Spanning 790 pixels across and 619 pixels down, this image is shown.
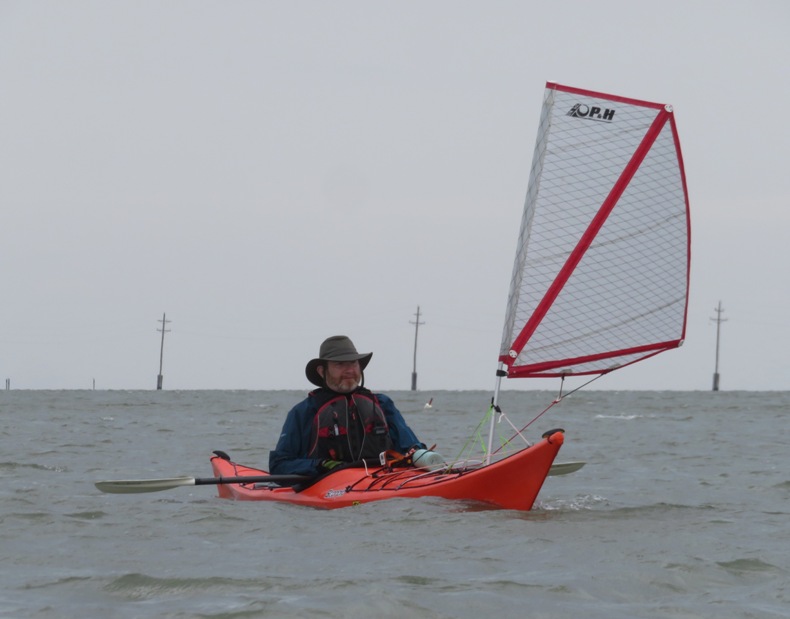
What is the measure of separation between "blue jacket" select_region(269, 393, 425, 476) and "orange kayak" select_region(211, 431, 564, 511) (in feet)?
0.48

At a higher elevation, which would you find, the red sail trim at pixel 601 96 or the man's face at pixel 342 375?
the red sail trim at pixel 601 96

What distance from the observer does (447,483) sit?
8.80 m

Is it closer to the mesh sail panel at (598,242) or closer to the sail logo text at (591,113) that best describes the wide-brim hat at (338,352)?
the mesh sail panel at (598,242)

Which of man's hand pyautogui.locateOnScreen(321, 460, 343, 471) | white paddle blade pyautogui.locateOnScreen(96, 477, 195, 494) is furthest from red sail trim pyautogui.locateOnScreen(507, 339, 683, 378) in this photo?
white paddle blade pyautogui.locateOnScreen(96, 477, 195, 494)

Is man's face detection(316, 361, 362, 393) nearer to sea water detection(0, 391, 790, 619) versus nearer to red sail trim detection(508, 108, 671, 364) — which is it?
sea water detection(0, 391, 790, 619)

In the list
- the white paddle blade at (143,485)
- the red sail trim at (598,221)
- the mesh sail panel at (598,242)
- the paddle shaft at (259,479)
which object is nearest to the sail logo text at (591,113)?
the mesh sail panel at (598,242)

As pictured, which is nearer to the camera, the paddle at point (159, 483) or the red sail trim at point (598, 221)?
the red sail trim at point (598, 221)

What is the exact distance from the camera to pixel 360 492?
29.7ft

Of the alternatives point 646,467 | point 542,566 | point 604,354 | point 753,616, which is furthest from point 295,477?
point 646,467

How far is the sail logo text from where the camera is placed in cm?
913

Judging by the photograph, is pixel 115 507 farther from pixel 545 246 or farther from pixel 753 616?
pixel 753 616

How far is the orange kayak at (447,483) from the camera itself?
341 inches

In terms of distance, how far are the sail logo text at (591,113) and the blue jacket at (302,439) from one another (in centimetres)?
258

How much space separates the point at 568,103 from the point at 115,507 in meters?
4.60
